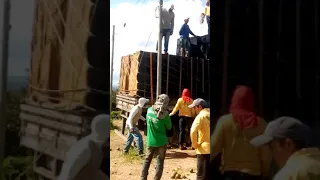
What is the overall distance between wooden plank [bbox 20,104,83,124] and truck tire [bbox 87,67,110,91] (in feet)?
0.92

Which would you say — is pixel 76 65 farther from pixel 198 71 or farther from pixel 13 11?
pixel 198 71

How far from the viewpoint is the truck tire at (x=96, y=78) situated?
9.92 feet

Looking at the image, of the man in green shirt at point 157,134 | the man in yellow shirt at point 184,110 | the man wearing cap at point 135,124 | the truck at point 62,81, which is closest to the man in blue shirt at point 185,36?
the man in yellow shirt at point 184,110

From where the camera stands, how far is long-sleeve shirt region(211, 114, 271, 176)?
118 inches

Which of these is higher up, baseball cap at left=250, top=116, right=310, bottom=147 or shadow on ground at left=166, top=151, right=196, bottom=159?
baseball cap at left=250, top=116, right=310, bottom=147

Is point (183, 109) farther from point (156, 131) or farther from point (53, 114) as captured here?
point (53, 114)

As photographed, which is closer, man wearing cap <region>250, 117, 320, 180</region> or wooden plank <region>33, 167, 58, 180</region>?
man wearing cap <region>250, 117, 320, 180</region>

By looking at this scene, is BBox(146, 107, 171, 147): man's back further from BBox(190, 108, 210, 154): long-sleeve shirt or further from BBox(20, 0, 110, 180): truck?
BBox(20, 0, 110, 180): truck

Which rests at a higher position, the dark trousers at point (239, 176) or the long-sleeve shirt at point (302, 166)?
the long-sleeve shirt at point (302, 166)

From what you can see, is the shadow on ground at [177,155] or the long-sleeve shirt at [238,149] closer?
the long-sleeve shirt at [238,149]

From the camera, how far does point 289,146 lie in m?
2.96

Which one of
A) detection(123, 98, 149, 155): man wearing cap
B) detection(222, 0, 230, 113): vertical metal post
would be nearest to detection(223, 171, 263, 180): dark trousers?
detection(222, 0, 230, 113): vertical metal post

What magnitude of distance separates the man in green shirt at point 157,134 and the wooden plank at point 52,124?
2.46 meters

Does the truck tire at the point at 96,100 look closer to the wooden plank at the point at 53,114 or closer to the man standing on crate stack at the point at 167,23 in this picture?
the wooden plank at the point at 53,114
